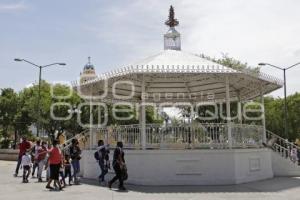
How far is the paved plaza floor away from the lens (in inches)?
502

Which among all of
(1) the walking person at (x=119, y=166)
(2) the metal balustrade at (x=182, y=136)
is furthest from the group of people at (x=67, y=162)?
(2) the metal balustrade at (x=182, y=136)

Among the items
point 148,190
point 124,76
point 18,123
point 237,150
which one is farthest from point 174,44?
point 18,123

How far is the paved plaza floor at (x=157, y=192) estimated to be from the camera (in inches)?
502

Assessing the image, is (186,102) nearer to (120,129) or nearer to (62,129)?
(120,129)

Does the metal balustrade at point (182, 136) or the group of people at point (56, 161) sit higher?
the metal balustrade at point (182, 136)

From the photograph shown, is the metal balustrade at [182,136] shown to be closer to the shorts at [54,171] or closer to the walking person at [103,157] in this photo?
the walking person at [103,157]

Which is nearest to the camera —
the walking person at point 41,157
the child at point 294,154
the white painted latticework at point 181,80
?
the white painted latticework at point 181,80

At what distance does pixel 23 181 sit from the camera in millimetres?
17094

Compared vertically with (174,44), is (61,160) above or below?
below

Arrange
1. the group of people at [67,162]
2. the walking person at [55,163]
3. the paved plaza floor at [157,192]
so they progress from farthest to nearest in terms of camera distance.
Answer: the walking person at [55,163] → the group of people at [67,162] → the paved plaza floor at [157,192]

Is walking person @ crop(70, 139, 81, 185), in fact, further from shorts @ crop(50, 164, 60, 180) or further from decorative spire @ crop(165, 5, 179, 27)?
decorative spire @ crop(165, 5, 179, 27)

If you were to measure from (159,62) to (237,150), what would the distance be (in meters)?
4.42

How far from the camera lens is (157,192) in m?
13.9

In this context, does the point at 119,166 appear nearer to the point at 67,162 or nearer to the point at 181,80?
the point at 67,162
